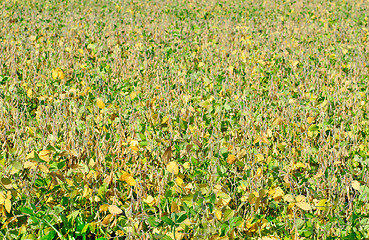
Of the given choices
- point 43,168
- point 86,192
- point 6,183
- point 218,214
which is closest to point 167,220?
point 218,214

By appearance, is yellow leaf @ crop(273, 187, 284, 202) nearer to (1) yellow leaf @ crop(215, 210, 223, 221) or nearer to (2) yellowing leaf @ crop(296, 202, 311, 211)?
(2) yellowing leaf @ crop(296, 202, 311, 211)

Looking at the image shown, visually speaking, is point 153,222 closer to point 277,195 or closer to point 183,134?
point 277,195

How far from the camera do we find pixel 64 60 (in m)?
3.93

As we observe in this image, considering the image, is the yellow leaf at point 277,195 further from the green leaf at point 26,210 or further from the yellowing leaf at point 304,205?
the green leaf at point 26,210

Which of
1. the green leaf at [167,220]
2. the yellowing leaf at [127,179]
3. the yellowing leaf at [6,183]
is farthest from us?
the yellowing leaf at [127,179]

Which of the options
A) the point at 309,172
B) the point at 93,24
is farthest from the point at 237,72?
the point at 93,24

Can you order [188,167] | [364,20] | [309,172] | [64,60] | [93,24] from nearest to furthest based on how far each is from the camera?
[188,167], [309,172], [64,60], [93,24], [364,20]

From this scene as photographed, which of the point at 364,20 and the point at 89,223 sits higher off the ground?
the point at 364,20

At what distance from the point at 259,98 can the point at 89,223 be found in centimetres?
200

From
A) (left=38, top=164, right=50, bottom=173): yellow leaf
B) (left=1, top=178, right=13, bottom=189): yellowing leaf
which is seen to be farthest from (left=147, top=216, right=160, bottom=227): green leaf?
(left=1, top=178, right=13, bottom=189): yellowing leaf

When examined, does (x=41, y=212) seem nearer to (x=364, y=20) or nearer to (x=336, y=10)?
(x=364, y=20)

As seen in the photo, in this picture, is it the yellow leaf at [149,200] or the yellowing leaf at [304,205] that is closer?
the yellowing leaf at [304,205]

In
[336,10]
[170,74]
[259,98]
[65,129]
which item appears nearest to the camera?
[65,129]

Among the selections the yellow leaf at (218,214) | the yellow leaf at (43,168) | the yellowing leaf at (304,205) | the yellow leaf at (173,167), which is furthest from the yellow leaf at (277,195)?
the yellow leaf at (43,168)
